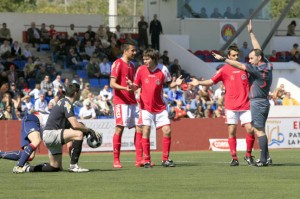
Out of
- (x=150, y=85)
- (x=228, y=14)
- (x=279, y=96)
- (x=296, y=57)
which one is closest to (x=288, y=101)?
(x=279, y=96)

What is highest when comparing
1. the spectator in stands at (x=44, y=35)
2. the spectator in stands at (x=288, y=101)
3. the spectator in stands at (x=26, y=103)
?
the spectator in stands at (x=44, y=35)

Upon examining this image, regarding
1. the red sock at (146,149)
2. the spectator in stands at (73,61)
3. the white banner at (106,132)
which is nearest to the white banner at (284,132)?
the white banner at (106,132)

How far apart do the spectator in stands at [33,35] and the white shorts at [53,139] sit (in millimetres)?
22932

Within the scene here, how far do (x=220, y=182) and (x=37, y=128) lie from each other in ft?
15.0

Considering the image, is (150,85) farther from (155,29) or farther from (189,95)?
(155,29)

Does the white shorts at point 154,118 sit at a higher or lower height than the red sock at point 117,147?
higher

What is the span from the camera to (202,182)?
13.4 metres

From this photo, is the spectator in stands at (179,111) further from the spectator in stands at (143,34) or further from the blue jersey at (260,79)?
the blue jersey at (260,79)

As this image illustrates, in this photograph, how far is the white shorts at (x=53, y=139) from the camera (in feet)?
52.3

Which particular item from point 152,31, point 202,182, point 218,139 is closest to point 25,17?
point 152,31

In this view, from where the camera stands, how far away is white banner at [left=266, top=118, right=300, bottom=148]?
3141cm

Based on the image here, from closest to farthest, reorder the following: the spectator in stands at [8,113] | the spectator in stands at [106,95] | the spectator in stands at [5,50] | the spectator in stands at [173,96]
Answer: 1. the spectator in stands at [8,113]
2. the spectator in stands at [106,95]
3. the spectator in stands at [173,96]
4. the spectator in stands at [5,50]

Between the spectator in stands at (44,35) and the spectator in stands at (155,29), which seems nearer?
the spectator in stands at (44,35)

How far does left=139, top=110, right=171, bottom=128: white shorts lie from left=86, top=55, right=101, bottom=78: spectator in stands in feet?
63.5
